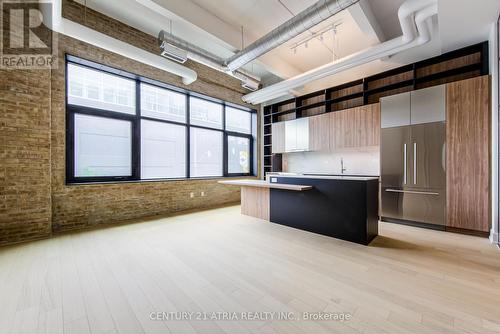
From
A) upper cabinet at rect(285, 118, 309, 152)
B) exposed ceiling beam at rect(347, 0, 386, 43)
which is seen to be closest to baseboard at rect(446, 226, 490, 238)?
upper cabinet at rect(285, 118, 309, 152)

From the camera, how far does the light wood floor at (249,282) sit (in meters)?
1.55

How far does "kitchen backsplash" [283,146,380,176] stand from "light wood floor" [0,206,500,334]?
1.98 m

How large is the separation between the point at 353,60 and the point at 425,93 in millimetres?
1440

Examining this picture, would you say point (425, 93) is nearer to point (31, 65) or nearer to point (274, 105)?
point (274, 105)

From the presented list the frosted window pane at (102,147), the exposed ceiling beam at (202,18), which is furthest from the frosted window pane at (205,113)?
the exposed ceiling beam at (202,18)

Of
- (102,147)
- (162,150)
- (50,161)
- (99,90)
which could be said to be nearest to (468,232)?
(162,150)

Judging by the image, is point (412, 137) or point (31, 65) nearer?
point (31, 65)

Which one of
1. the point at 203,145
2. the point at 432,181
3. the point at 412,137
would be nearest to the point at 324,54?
the point at 412,137

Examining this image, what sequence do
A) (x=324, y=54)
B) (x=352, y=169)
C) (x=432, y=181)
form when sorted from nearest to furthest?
(x=432, y=181)
(x=324, y=54)
(x=352, y=169)

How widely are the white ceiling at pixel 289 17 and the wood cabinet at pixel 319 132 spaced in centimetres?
155

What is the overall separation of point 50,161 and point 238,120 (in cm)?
479

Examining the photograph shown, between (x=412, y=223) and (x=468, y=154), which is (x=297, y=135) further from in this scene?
(x=468, y=154)

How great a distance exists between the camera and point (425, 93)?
383cm

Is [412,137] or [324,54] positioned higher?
[324,54]
